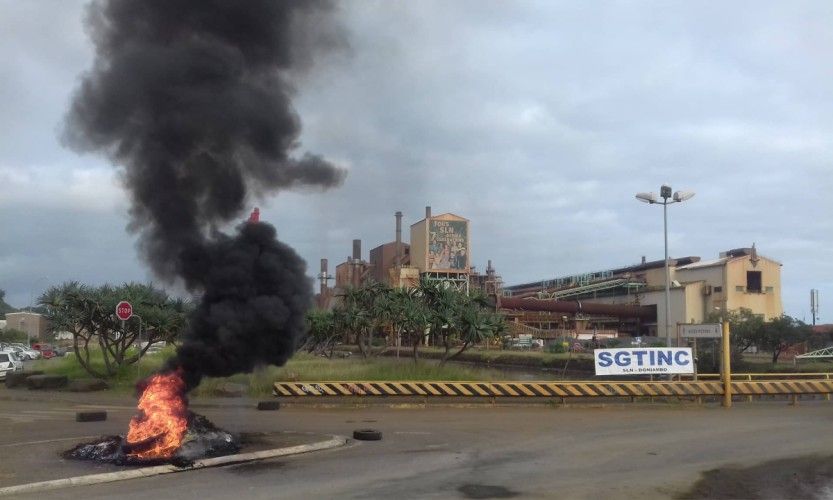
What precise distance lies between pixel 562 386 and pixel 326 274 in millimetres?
65577

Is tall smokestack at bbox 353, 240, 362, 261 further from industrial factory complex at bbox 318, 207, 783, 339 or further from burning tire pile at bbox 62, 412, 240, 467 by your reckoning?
burning tire pile at bbox 62, 412, 240, 467

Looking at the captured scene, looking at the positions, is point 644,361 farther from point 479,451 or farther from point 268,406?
point 479,451

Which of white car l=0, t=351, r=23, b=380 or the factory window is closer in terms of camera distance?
white car l=0, t=351, r=23, b=380

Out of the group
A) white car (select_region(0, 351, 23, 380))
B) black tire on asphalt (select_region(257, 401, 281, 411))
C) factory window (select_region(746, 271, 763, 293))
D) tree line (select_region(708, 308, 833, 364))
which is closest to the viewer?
black tire on asphalt (select_region(257, 401, 281, 411))

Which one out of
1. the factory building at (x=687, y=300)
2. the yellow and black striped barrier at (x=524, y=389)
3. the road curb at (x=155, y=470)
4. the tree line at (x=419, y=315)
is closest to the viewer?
the road curb at (x=155, y=470)

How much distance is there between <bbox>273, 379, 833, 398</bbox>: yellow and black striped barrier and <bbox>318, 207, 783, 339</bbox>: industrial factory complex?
39764 mm

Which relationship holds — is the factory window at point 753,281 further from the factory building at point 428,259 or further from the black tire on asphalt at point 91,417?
the black tire on asphalt at point 91,417

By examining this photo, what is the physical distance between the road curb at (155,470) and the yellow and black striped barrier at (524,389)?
24.6ft

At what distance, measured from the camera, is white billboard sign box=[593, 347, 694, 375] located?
22.8 meters

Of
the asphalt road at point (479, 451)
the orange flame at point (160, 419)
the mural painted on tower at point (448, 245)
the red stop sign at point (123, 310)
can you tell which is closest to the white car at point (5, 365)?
the asphalt road at point (479, 451)

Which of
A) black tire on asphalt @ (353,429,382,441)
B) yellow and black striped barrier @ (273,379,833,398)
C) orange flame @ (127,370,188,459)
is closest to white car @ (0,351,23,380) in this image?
yellow and black striped barrier @ (273,379,833,398)

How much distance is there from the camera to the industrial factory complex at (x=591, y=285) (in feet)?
241

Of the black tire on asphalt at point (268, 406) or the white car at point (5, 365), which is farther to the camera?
the white car at point (5, 365)

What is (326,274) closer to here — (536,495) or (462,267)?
(462,267)
